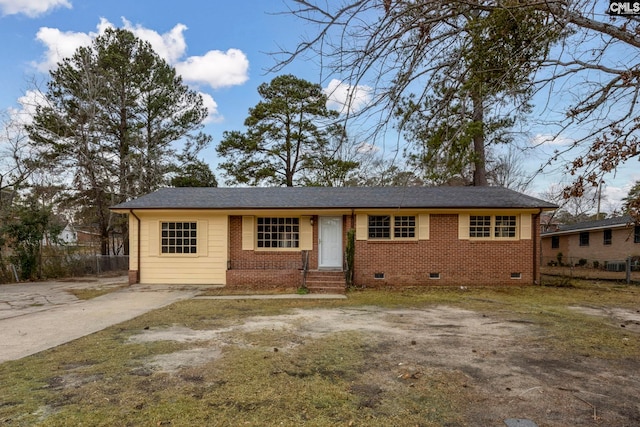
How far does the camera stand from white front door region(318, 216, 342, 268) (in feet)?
44.1

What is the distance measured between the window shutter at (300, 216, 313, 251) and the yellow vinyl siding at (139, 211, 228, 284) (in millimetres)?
2760

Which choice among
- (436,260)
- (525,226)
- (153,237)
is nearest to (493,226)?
(525,226)

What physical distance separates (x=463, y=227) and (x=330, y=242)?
4.85 metres

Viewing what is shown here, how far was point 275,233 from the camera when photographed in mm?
13578

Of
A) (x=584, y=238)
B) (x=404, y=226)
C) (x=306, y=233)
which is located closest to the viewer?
(x=404, y=226)

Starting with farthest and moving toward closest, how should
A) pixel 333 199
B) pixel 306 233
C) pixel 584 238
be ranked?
1. pixel 584 238
2. pixel 333 199
3. pixel 306 233

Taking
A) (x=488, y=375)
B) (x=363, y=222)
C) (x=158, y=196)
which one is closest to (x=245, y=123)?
(x=158, y=196)

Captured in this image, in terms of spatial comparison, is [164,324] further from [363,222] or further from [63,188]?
[63,188]

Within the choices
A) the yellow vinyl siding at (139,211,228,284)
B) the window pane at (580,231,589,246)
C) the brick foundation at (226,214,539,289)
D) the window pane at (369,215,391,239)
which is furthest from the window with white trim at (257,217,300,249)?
the window pane at (580,231,589,246)

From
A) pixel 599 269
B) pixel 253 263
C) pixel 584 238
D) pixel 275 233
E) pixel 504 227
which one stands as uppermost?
pixel 504 227

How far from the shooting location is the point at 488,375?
170 inches

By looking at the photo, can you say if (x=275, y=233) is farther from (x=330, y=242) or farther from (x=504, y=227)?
(x=504, y=227)

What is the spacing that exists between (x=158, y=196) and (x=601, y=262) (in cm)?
2317

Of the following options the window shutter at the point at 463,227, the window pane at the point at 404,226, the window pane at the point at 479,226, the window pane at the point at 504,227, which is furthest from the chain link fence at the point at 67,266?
the window pane at the point at 504,227
